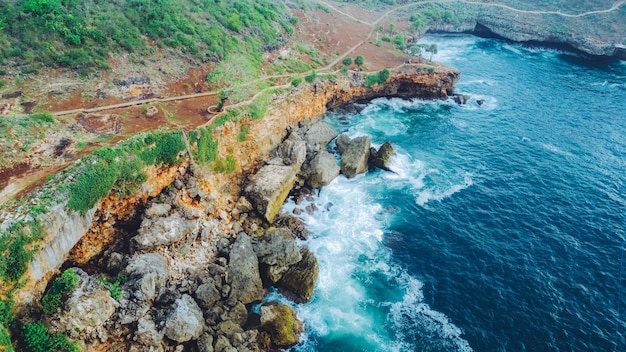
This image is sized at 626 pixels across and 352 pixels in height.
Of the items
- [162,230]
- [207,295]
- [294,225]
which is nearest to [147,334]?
[207,295]

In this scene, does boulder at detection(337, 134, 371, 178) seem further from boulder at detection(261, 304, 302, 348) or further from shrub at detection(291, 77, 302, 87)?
boulder at detection(261, 304, 302, 348)

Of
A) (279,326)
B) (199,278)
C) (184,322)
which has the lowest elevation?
(279,326)

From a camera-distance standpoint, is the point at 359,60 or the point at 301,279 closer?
the point at 301,279

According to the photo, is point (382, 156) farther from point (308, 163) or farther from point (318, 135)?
point (308, 163)

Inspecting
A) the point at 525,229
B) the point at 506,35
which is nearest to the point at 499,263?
the point at 525,229

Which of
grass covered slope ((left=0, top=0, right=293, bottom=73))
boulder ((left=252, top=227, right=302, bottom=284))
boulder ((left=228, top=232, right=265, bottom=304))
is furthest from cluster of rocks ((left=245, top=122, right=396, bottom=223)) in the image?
grass covered slope ((left=0, top=0, right=293, bottom=73))

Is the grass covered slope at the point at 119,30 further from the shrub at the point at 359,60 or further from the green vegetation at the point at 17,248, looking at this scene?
the green vegetation at the point at 17,248

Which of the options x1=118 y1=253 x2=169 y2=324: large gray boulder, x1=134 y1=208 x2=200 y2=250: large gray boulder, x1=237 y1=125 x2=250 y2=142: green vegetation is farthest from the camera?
x1=237 y1=125 x2=250 y2=142: green vegetation

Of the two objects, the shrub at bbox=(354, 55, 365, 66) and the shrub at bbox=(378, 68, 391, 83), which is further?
the shrub at bbox=(354, 55, 365, 66)
